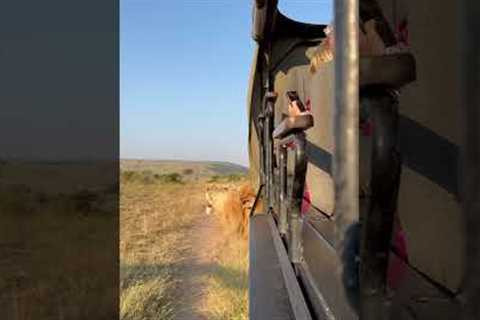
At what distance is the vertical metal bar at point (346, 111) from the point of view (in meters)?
0.87

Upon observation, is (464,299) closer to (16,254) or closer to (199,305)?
(199,305)

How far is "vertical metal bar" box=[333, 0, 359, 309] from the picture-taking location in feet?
2.86

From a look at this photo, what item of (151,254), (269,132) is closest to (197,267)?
(151,254)

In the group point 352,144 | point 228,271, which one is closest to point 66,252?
point 228,271

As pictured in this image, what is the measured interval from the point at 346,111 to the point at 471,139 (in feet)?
0.68

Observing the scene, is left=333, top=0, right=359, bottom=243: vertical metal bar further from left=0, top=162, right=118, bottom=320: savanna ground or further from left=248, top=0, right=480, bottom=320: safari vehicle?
left=0, top=162, right=118, bottom=320: savanna ground

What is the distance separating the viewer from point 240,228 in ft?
51.1

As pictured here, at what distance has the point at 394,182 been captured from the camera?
0.92 m

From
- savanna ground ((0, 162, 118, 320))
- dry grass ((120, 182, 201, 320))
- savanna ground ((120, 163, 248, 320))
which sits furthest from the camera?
Result: savanna ground ((0, 162, 118, 320))

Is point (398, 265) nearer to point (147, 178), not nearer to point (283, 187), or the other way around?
point (283, 187)

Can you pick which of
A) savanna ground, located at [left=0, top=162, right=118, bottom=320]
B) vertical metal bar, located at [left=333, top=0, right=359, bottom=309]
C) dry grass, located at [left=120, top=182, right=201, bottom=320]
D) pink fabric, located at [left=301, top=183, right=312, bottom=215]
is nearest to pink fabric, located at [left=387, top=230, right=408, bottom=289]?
vertical metal bar, located at [left=333, top=0, right=359, bottom=309]

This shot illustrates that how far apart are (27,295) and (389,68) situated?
11695 millimetres

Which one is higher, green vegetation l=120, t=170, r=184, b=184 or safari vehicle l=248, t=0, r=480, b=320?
safari vehicle l=248, t=0, r=480, b=320

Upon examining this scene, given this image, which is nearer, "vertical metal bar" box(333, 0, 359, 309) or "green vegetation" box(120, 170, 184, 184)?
"vertical metal bar" box(333, 0, 359, 309)
